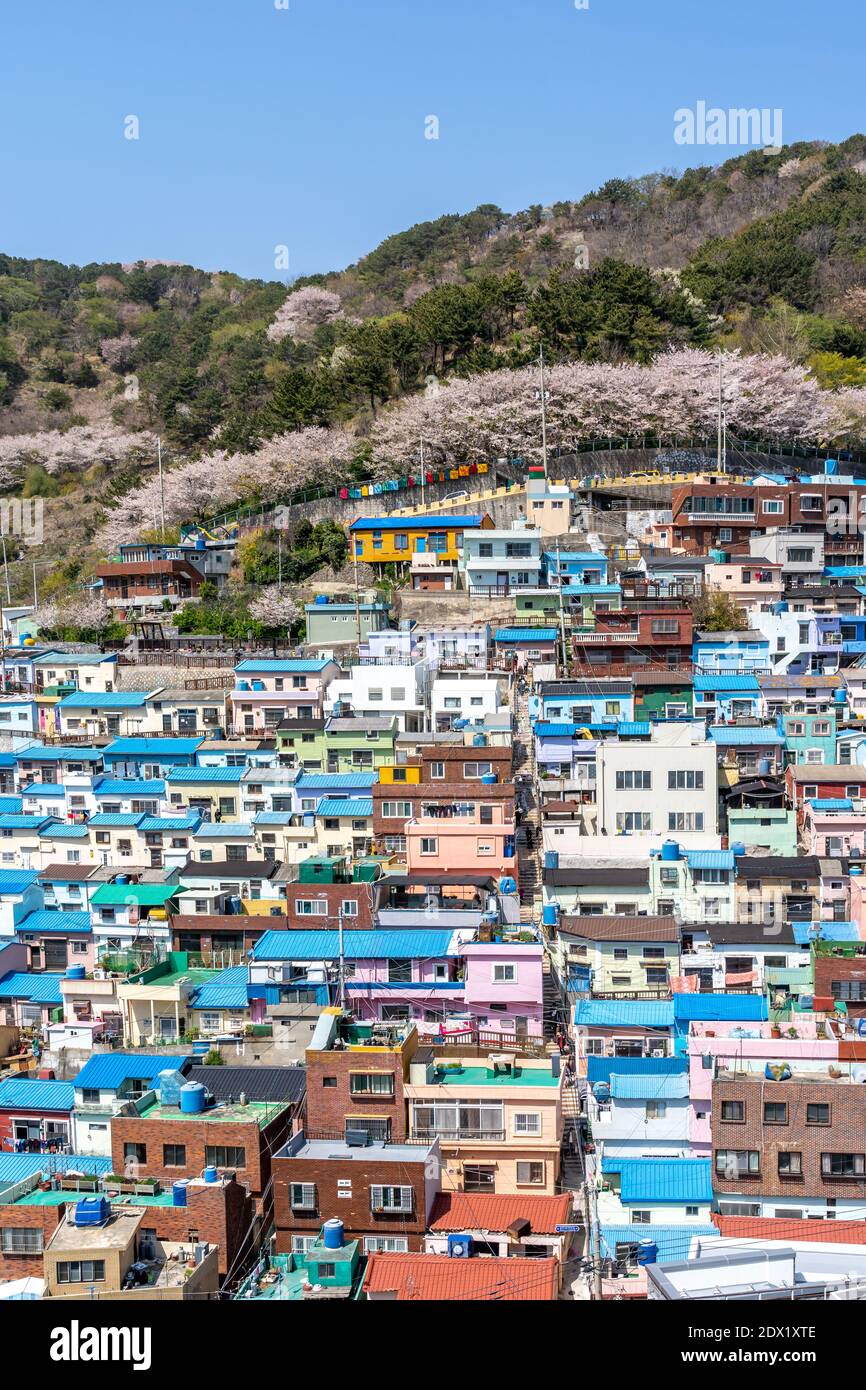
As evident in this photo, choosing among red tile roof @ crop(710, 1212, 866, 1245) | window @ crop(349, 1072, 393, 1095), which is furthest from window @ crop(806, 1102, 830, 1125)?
window @ crop(349, 1072, 393, 1095)

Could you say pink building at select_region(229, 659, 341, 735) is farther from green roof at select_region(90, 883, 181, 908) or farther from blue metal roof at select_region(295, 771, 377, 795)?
green roof at select_region(90, 883, 181, 908)

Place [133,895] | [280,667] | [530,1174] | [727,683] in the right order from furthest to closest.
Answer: [280,667] < [727,683] < [133,895] < [530,1174]

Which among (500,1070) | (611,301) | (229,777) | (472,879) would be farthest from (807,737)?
(611,301)

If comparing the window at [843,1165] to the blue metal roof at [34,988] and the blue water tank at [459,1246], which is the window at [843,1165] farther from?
the blue metal roof at [34,988]

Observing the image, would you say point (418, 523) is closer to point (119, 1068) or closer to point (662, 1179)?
point (119, 1068)

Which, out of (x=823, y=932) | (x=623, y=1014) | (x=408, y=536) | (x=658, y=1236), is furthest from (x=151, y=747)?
(x=658, y=1236)

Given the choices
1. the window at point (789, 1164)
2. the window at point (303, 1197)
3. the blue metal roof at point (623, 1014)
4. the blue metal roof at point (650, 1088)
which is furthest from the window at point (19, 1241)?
the blue metal roof at point (623, 1014)
